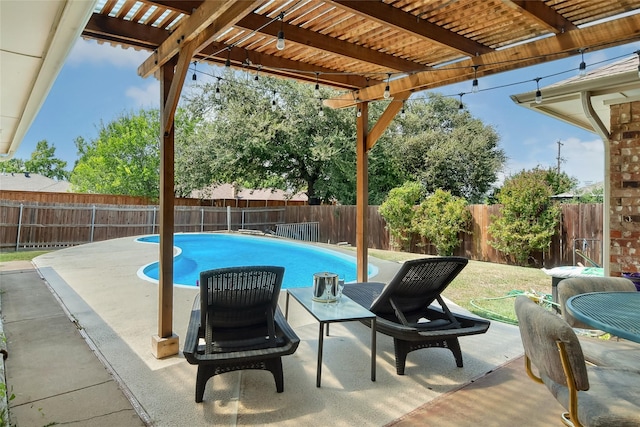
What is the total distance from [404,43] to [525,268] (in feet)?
23.2

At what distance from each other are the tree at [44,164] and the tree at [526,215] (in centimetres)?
3662

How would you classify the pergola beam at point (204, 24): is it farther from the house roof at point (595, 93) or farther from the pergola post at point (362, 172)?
the house roof at point (595, 93)

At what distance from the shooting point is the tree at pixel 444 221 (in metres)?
10.8

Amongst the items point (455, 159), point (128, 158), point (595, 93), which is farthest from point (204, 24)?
point (128, 158)

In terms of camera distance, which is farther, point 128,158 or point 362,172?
point 128,158

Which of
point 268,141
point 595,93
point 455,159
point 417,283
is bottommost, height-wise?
point 417,283

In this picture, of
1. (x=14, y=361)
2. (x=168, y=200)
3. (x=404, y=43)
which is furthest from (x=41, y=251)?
(x=404, y=43)

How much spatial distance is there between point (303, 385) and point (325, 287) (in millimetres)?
835

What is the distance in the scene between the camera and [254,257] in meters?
11.7

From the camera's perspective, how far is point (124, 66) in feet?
147

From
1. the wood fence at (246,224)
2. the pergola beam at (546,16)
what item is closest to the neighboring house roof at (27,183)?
the wood fence at (246,224)

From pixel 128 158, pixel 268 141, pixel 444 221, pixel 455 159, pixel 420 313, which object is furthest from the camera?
pixel 128 158

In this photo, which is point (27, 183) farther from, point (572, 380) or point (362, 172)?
point (572, 380)


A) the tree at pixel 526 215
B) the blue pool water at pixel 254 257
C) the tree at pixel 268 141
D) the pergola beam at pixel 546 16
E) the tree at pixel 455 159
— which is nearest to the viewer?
the pergola beam at pixel 546 16
